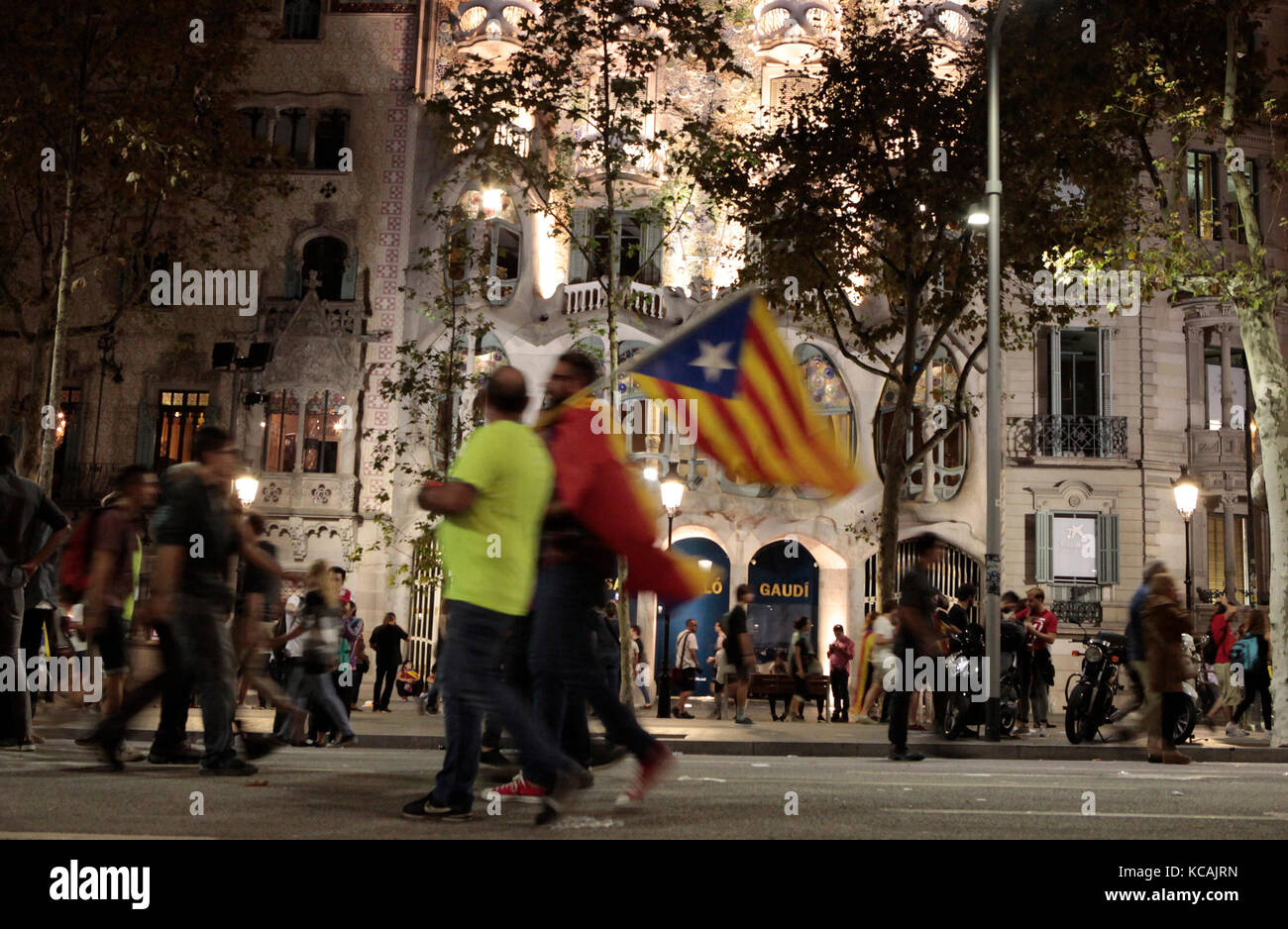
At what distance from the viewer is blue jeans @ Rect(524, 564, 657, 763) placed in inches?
239

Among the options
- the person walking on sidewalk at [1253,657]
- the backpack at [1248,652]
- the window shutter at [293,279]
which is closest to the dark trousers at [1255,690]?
the person walking on sidewalk at [1253,657]

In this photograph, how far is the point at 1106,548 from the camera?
29.9 meters

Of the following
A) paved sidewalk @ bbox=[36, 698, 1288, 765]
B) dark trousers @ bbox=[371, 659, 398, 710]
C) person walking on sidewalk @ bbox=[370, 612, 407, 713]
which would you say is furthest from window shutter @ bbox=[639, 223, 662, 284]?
paved sidewalk @ bbox=[36, 698, 1288, 765]

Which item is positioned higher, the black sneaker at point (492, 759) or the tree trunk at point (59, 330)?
the tree trunk at point (59, 330)

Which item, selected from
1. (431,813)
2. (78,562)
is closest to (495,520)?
(431,813)

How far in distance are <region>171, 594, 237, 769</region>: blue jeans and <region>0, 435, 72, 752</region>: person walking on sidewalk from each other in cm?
261

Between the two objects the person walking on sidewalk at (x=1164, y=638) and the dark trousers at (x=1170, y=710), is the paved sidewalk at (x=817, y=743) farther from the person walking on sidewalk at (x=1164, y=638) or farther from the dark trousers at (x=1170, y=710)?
the person walking on sidewalk at (x=1164, y=638)

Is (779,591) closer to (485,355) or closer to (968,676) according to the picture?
(485,355)

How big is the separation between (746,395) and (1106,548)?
24.9m

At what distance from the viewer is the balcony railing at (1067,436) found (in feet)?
99.1

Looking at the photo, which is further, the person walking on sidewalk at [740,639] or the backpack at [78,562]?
the person walking on sidewalk at [740,639]

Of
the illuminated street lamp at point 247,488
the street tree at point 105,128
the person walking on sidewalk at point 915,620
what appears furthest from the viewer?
the illuminated street lamp at point 247,488

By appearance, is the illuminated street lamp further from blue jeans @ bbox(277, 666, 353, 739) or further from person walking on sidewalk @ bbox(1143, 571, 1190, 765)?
person walking on sidewalk @ bbox(1143, 571, 1190, 765)
